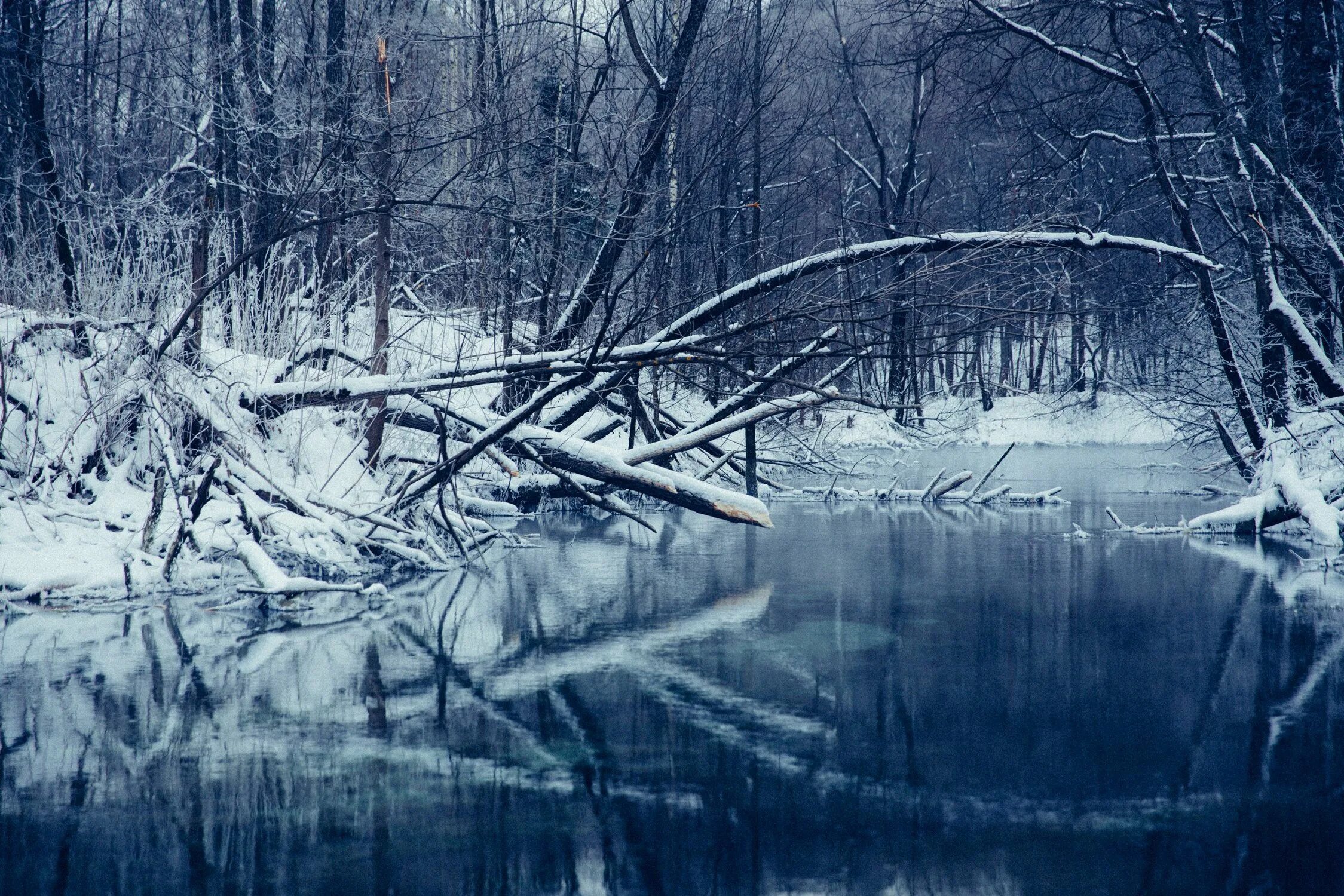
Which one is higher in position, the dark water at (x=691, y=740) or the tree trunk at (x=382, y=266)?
the tree trunk at (x=382, y=266)

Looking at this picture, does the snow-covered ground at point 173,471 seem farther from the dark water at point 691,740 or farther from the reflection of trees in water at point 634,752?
the reflection of trees in water at point 634,752

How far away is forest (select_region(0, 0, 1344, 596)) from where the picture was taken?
6883mm

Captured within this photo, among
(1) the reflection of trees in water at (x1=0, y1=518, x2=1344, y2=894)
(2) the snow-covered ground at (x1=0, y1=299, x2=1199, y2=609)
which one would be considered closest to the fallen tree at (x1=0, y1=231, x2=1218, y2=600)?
(2) the snow-covered ground at (x1=0, y1=299, x2=1199, y2=609)

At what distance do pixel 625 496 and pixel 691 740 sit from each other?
8.23 metres

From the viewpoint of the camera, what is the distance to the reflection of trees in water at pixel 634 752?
2.90 metres

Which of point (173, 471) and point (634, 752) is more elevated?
point (173, 471)

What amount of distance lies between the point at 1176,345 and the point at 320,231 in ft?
33.0

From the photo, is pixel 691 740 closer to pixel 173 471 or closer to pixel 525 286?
pixel 173 471

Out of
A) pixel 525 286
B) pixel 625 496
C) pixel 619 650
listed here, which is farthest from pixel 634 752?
pixel 525 286

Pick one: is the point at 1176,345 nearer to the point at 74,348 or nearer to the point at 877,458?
the point at 877,458

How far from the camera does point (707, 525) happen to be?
1037 cm

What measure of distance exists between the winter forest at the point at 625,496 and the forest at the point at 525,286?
6 cm

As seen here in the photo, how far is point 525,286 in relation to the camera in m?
15.4

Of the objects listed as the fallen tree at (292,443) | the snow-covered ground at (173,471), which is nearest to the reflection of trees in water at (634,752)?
the snow-covered ground at (173,471)
